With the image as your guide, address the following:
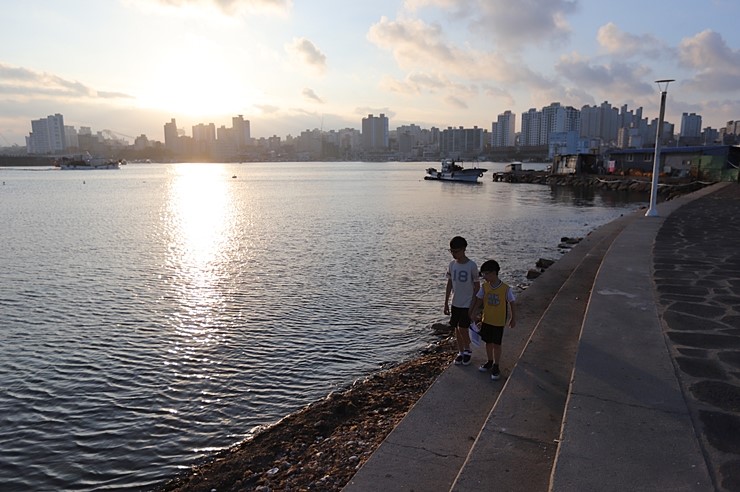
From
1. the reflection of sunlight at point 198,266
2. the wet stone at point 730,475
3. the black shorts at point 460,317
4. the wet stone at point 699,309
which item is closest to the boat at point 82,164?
the reflection of sunlight at point 198,266

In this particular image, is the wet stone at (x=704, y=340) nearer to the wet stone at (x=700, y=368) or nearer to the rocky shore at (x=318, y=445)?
the wet stone at (x=700, y=368)

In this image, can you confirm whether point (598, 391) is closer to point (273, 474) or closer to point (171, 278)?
point (273, 474)

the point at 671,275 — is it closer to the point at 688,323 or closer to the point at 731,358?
the point at 688,323

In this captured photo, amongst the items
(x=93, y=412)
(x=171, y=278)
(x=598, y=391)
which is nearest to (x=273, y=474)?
(x=598, y=391)

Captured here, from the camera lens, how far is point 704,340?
16.8 ft

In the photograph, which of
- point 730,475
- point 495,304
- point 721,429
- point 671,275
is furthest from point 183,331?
point 730,475

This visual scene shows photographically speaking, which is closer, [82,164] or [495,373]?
[495,373]

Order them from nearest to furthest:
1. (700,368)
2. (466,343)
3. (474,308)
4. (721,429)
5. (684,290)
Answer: (721,429) < (700,368) < (474,308) < (466,343) < (684,290)

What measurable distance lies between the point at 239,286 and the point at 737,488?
41.7ft

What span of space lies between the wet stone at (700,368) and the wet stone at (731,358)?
0.12m

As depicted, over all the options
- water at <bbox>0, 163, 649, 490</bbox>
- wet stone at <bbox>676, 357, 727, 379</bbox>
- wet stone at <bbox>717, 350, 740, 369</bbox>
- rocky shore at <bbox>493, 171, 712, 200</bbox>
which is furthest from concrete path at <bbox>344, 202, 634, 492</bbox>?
rocky shore at <bbox>493, 171, 712, 200</bbox>

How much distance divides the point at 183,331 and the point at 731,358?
9195 mm

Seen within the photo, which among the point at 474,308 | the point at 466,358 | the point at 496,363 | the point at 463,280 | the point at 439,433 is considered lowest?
the point at 439,433

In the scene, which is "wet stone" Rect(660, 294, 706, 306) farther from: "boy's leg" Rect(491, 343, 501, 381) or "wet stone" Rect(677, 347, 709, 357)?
"boy's leg" Rect(491, 343, 501, 381)
